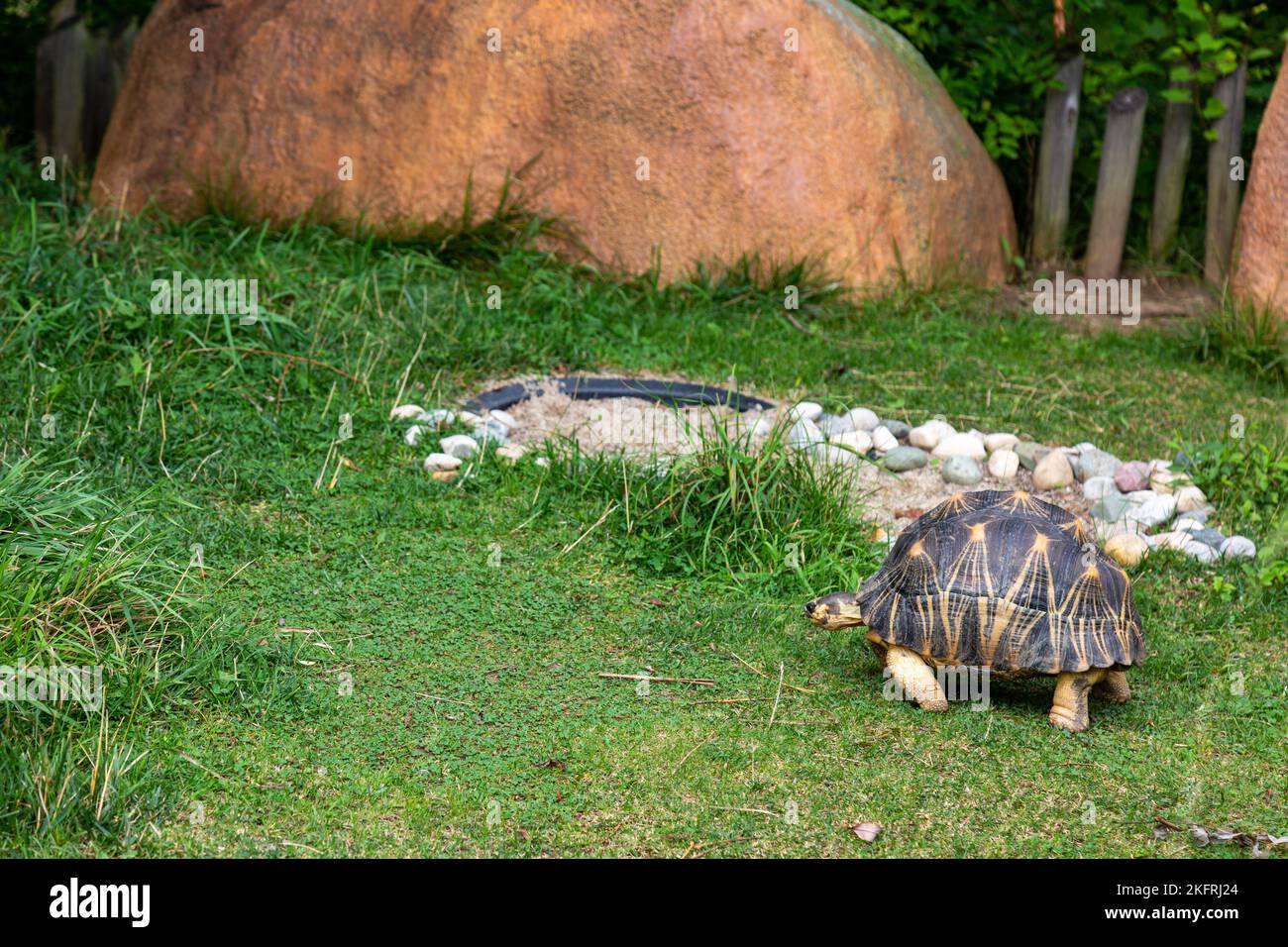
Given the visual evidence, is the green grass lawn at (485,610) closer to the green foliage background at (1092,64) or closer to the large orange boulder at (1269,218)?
the large orange boulder at (1269,218)

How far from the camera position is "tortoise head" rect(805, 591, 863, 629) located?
189 inches

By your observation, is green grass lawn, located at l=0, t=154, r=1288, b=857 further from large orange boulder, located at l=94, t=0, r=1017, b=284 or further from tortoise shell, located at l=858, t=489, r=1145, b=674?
large orange boulder, located at l=94, t=0, r=1017, b=284

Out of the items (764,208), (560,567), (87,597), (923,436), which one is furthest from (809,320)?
(87,597)

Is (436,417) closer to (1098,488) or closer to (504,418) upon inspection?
(504,418)

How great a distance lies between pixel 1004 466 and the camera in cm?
675

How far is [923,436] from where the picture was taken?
23.0ft

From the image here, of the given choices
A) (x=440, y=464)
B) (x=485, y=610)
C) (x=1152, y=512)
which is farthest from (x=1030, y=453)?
(x=485, y=610)

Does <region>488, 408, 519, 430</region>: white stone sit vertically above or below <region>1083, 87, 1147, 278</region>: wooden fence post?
below

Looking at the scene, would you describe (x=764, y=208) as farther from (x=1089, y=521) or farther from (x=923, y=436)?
(x=1089, y=521)

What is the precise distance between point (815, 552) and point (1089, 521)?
1.32 metres

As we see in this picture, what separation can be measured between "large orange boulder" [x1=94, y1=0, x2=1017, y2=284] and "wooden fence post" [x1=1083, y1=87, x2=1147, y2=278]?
4.30ft

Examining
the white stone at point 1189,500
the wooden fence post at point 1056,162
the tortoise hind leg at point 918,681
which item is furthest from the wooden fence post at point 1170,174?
the tortoise hind leg at point 918,681

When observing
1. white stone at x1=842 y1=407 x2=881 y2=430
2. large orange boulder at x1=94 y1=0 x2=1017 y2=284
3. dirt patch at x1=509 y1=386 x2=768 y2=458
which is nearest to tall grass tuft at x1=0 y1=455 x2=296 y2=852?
dirt patch at x1=509 y1=386 x2=768 y2=458

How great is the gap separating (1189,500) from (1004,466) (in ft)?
2.71
